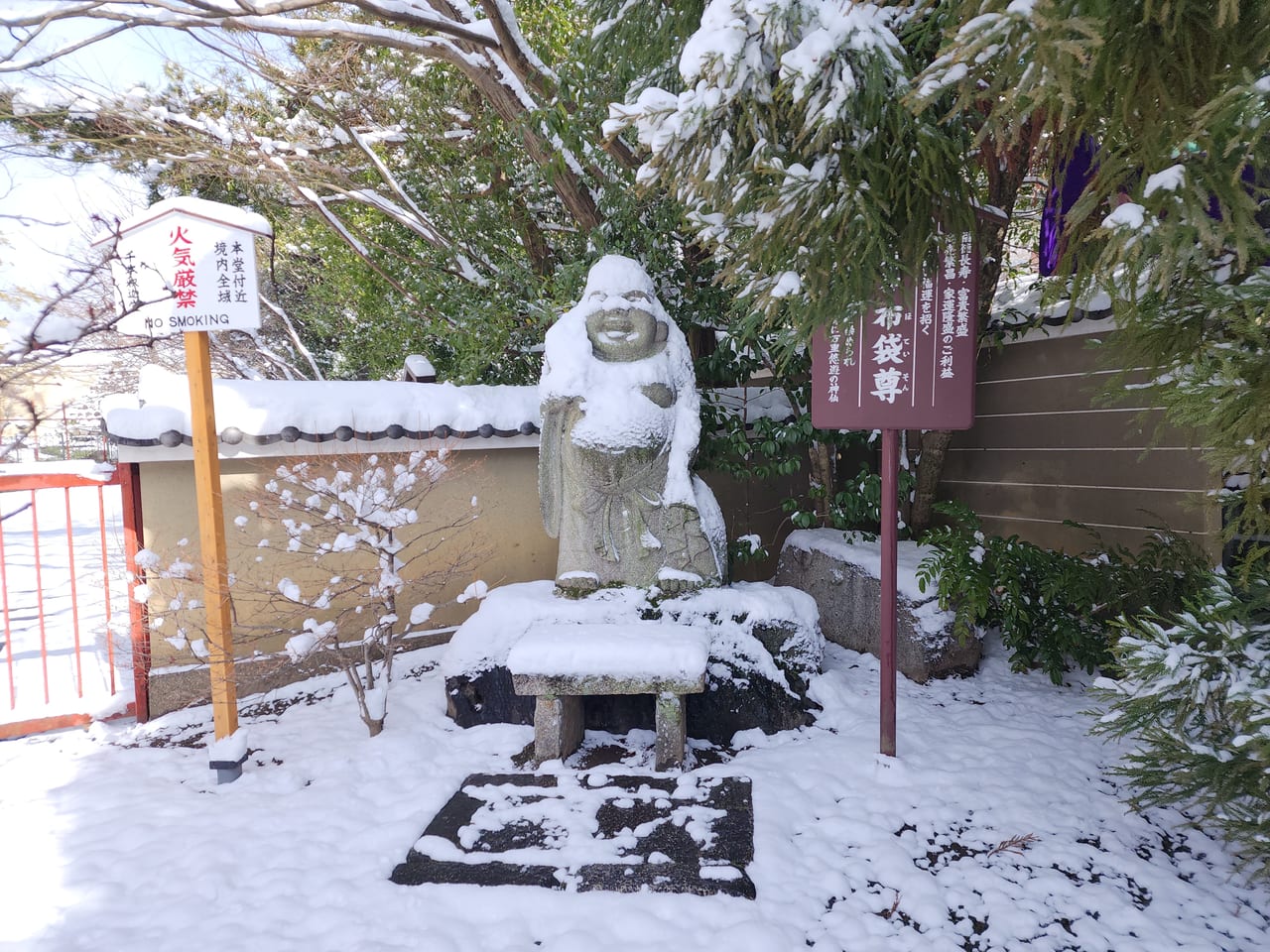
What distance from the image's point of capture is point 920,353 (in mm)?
3170

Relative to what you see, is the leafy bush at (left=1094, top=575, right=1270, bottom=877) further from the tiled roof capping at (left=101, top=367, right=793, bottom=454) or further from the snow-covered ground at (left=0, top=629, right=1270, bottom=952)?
the tiled roof capping at (left=101, top=367, right=793, bottom=454)

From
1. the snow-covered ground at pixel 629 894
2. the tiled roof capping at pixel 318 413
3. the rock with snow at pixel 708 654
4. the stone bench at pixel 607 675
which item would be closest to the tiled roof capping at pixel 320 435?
the tiled roof capping at pixel 318 413

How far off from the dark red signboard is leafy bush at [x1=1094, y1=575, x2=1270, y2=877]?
1.11m

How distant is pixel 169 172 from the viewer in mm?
9320

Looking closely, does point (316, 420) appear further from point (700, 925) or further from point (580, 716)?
point (700, 925)

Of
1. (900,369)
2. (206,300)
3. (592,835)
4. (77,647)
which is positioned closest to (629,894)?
(592,835)

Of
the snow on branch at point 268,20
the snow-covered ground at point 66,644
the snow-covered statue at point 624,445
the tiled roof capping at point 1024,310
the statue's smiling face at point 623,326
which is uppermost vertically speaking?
the snow on branch at point 268,20

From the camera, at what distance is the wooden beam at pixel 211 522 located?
3385 mm

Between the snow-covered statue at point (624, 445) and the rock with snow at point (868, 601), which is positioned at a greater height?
the snow-covered statue at point (624, 445)

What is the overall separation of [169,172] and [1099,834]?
11567 millimetres

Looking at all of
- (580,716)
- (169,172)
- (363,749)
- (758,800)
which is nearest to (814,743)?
(758,800)

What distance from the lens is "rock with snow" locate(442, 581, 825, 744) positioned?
12.5 ft

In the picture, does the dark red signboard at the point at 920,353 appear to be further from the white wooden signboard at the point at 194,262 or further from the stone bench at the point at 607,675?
the white wooden signboard at the point at 194,262

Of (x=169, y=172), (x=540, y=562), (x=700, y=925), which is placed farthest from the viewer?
(x=169, y=172)
